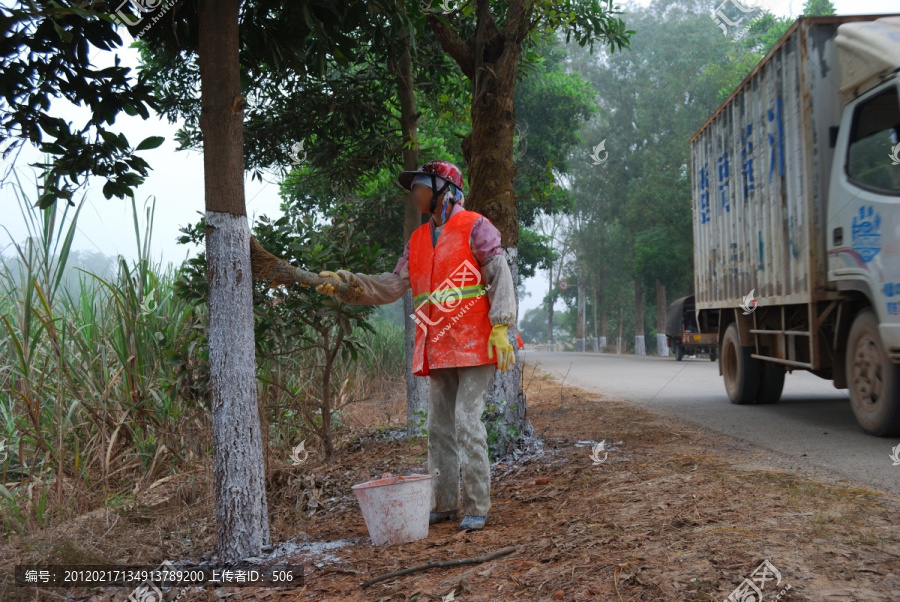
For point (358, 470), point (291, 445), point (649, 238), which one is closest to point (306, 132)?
point (291, 445)

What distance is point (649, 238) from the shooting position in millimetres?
32344

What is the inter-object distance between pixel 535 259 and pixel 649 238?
7781mm

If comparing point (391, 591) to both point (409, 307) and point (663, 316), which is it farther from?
point (663, 316)

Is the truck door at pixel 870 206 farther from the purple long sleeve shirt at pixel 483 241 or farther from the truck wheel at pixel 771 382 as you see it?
the purple long sleeve shirt at pixel 483 241

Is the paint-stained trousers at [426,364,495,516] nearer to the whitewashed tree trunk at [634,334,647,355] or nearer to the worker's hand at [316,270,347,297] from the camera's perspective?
the worker's hand at [316,270,347,297]

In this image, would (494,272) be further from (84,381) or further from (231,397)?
(84,381)

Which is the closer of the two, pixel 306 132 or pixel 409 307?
pixel 306 132

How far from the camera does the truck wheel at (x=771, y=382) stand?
31.9 ft

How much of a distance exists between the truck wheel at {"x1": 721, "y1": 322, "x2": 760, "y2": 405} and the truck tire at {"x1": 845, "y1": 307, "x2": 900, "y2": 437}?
9.10ft

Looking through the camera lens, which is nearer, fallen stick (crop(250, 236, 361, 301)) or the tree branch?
fallen stick (crop(250, 236, 361, 301))

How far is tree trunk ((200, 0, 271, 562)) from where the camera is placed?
401 centimetres

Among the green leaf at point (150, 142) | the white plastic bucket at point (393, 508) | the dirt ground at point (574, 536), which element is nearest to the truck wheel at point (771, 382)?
the dirt ground at point (574, 536)

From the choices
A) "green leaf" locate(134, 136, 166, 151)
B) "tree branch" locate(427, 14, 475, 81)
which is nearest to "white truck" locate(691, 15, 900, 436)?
"tree branch" locate(427, 14, 475, 81)

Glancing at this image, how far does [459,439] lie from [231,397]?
129 centimetres
